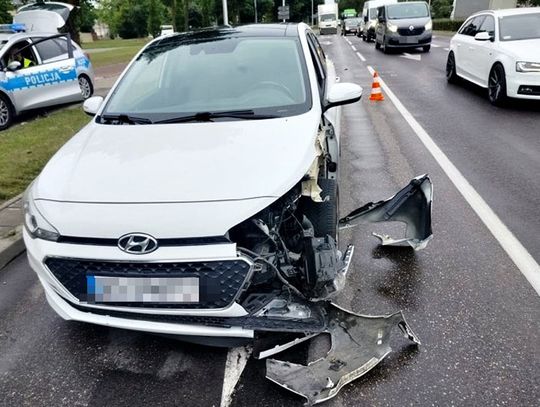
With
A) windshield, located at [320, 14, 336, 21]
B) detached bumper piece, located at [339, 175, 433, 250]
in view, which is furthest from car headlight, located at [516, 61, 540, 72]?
windshield, located at [320, 14, 336, 21]

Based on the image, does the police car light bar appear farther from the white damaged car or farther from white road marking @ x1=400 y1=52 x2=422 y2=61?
white road marking @ x1=400 y1=52 x2=422 y2=61

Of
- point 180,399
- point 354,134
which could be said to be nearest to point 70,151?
point 180,399

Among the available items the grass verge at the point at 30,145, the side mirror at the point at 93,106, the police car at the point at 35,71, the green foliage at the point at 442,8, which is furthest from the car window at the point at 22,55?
the green foliage at the point at 442,8

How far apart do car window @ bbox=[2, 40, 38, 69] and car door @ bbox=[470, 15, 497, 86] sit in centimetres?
880

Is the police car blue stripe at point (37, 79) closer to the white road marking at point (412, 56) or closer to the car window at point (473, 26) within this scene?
the car window at point (473, 26)

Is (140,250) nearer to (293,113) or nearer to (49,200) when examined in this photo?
(49,200)

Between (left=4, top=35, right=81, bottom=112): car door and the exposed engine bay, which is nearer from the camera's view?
the exposed engine bay

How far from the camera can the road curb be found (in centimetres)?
425

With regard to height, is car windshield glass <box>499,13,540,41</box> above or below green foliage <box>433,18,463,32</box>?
above

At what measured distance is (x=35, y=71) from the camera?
30.8 feet

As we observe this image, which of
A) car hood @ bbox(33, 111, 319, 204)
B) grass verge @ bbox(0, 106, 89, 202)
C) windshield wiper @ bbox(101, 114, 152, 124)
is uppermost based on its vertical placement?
windshield wiper @ bbox(101, 114, 152, 124)

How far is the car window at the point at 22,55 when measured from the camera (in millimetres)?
9055

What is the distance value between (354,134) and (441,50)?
15.9 m

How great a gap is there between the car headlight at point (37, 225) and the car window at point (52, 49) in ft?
26.3
